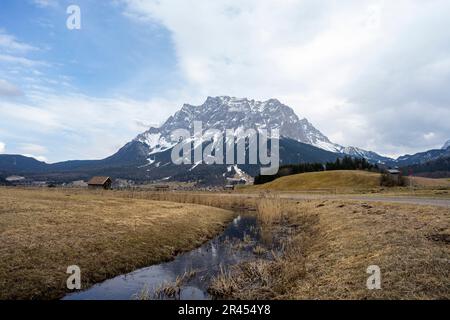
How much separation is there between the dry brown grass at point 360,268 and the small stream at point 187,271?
1526mm

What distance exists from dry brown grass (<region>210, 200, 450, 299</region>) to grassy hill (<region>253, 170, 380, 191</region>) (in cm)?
9918

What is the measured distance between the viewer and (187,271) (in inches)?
915

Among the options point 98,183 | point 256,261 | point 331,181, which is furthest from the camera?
point 98,183

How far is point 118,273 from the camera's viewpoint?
74.6 ft

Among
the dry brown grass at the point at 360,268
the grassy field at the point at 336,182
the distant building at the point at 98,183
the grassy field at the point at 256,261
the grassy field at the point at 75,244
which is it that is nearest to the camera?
the dry brown grass at the point at 360,268

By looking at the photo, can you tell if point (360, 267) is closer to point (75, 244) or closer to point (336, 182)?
point (75, 244)

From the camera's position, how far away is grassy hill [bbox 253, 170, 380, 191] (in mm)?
124125

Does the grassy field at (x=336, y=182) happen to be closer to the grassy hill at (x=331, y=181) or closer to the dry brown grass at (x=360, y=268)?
the grassy hill at (x=331, y=181)

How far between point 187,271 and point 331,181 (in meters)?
121

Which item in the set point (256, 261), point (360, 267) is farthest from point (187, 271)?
point (360, 267)

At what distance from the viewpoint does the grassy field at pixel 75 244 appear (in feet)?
60.6

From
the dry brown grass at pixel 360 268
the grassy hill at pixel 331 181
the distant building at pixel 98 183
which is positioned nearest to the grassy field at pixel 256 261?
the dry brown grass at pixel 360 268
